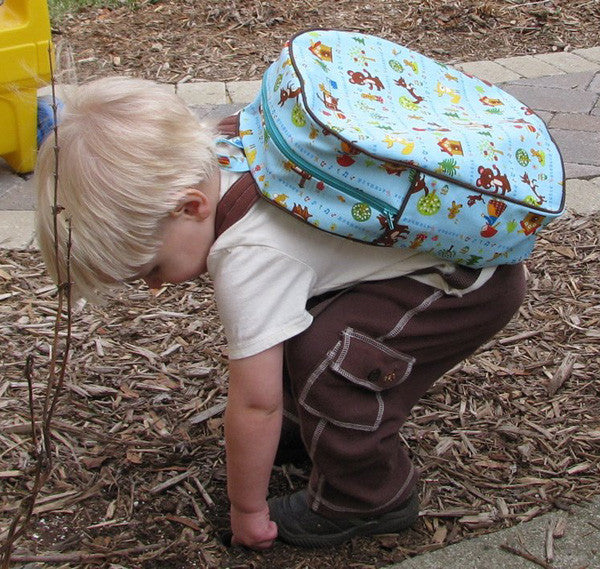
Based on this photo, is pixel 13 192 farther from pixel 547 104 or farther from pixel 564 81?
pixel 564 81

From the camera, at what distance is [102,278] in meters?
1.79

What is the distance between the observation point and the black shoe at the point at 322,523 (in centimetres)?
203

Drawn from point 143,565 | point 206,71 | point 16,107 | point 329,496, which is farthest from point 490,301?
point 206,71

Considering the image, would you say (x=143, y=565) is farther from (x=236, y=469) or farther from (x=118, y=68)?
(x=118, y=68)

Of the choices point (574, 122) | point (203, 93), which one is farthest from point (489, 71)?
point (203, 93)

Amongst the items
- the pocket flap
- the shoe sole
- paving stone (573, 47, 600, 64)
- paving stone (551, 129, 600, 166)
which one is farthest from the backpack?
paving stone (573, 47, 600, 64)

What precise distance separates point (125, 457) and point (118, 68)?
320 cm

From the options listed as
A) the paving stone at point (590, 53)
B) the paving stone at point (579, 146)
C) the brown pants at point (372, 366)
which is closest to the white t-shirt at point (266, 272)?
the brown pants at point (372, 366)

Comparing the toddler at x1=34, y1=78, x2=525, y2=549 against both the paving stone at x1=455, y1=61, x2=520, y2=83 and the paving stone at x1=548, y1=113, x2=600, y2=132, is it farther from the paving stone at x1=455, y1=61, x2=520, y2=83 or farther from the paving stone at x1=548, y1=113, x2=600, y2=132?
the paving stone at x1=455, y1=61, x2=520, y2=83

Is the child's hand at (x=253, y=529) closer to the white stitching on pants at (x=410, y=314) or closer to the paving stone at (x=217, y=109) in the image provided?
the white stitching on pants at (x=410, y=314)

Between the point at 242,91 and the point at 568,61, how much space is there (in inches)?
71.3

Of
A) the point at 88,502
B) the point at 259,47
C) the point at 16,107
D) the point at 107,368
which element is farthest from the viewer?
the point at 259,47

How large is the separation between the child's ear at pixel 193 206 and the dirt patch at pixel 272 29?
3.21 metres

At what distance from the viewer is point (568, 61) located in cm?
504
